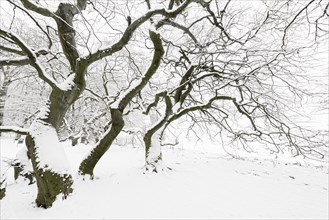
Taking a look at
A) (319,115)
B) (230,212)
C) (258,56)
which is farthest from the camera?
(258,56)

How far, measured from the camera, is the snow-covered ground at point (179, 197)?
14.1 feet

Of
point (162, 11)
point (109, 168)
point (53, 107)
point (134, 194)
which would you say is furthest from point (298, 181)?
point (53, 107)

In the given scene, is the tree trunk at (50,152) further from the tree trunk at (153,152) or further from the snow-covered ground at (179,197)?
the tree trunk at (153,152)

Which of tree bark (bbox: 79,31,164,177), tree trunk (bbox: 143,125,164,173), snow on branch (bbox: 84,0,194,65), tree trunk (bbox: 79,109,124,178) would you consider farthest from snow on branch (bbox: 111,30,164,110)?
tree trunk (bbox: 143,125,164,173)

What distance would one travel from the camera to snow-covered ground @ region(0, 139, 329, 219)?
4.31 m

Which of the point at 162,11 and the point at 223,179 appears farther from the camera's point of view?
the point at 223,179

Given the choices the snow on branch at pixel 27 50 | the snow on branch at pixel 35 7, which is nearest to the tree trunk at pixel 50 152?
the snow on branch at pixel 27 50

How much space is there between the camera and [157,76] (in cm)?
1052

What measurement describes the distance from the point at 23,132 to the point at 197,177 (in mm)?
4412

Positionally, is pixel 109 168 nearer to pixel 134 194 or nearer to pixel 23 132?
pixel 134 194

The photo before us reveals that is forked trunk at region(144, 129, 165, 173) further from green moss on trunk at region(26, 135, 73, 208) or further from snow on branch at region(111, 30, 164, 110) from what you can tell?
green moss on trunk at region(26, 135, 73, 208)

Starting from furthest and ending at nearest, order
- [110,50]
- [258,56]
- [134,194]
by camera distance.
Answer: [258,56], [134,194], [110,50]

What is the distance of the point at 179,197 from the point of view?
5.07 metres

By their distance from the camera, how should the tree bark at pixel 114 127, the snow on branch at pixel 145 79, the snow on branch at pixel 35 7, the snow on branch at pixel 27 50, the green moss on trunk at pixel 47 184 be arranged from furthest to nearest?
the tree bark at pixel 114 127
the snow on branch at pixel 145 79
the green moss on trunk at pixel 47 184
the snow on branch at pixel 27 50
the snow on branch at pixel 35 7
